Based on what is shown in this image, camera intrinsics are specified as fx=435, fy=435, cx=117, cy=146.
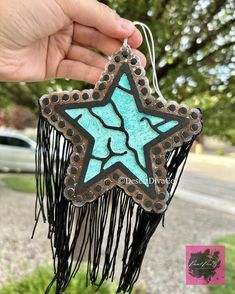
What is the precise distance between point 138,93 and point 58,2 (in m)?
0.32

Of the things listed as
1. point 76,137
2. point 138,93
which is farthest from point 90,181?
point 138,93

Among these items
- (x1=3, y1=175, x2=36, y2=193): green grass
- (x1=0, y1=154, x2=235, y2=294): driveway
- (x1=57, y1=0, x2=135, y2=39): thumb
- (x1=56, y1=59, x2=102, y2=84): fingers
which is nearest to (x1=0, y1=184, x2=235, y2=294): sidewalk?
(x1=0, y1=154, x2=235, y2=294): driveway

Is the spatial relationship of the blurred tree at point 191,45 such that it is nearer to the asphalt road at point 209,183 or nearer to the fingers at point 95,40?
the fingers at point 95,40

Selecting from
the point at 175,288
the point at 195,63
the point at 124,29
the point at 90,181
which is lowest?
the point at 175,288

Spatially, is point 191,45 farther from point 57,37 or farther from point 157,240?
point 157,240

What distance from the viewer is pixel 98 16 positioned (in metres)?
1.12

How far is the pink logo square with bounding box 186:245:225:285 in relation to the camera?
1337 millimetres

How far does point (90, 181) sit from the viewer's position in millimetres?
1002

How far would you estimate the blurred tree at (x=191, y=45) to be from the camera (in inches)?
102

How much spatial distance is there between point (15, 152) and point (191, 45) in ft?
22.1

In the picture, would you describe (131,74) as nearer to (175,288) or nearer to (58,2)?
(58,2)

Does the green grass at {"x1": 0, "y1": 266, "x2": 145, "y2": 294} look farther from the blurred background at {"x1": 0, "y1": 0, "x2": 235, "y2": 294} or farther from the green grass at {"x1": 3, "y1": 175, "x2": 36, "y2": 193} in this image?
the green grass at {"x1": 3, "y1": 175, "x2": 36, "y2": 193}

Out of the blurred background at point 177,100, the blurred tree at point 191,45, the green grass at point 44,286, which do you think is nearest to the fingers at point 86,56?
the blurred background at point 177,100

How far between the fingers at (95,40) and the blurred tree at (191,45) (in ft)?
4.03
